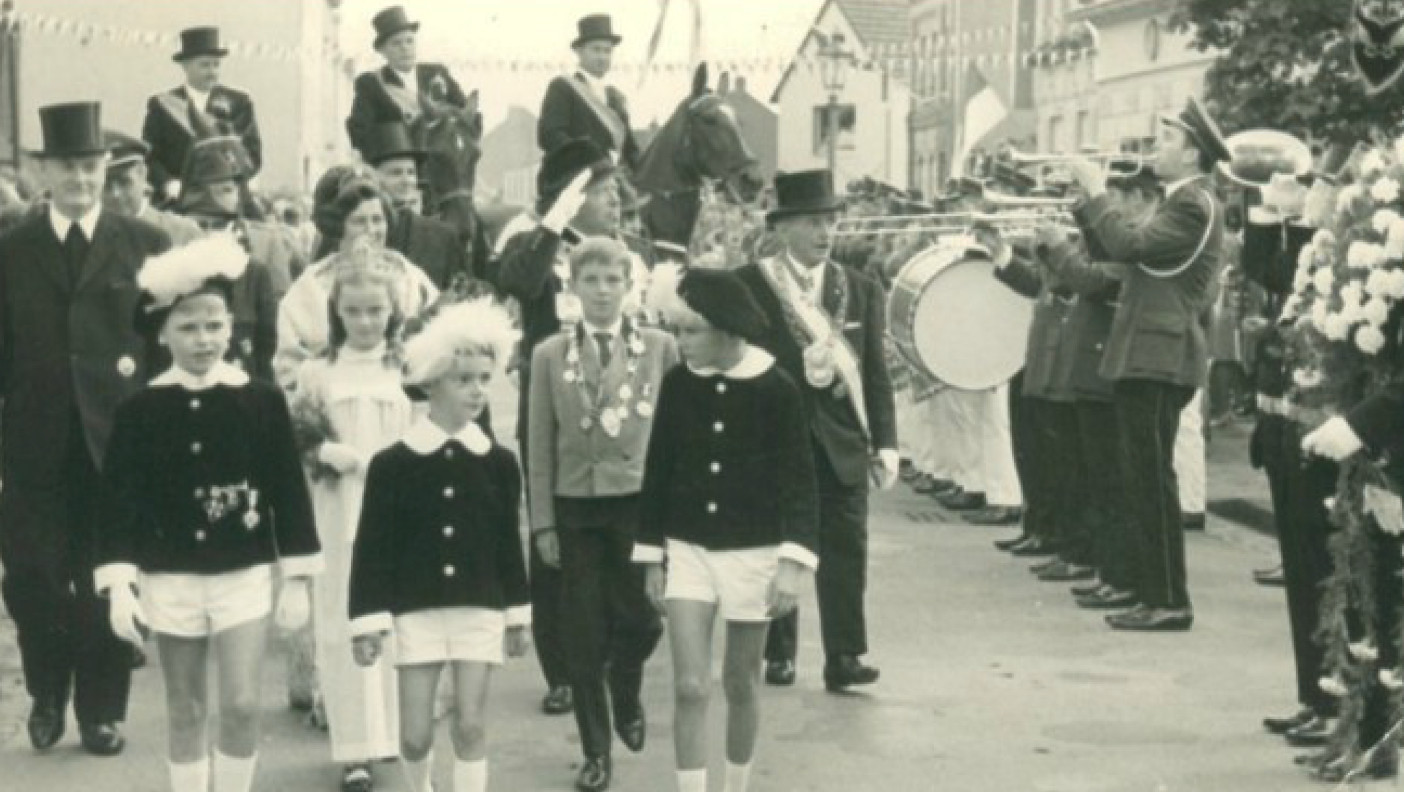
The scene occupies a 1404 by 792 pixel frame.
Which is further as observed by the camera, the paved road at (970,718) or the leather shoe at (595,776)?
the paved road at (970,718)

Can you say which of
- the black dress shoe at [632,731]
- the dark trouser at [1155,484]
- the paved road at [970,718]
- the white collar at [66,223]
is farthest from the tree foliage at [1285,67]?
the white collar at [66,223]

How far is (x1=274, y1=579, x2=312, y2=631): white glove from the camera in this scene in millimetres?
7559

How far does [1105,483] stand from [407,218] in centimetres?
440

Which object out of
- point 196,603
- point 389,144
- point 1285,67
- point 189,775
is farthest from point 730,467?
point 1285,67

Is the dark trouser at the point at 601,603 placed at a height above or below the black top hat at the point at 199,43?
below

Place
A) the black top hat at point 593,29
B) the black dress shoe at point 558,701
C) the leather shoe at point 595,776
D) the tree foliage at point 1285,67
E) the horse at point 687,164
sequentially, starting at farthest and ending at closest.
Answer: the tree foliage at point 1285,67 < the horse at point 687,164 < the black top hat at point 593,29 < the black dress shoe at point 558,701 < the leather shoe at point 595,776

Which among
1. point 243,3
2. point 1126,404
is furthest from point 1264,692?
point 243,3

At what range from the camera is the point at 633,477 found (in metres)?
9.03

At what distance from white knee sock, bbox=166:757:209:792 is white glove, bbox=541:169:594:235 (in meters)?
3.13

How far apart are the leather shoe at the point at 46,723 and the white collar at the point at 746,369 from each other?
309cm

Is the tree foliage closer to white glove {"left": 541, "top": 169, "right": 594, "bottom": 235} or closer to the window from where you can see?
white glove {"left": 541, "top": 169, "right": 594, "bottom": 235}

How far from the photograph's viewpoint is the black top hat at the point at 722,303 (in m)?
7.94

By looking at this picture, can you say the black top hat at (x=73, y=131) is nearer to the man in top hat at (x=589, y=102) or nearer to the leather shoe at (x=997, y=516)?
the man in top hat at (x=589, y=102)

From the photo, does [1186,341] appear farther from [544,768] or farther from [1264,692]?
[544,768]
